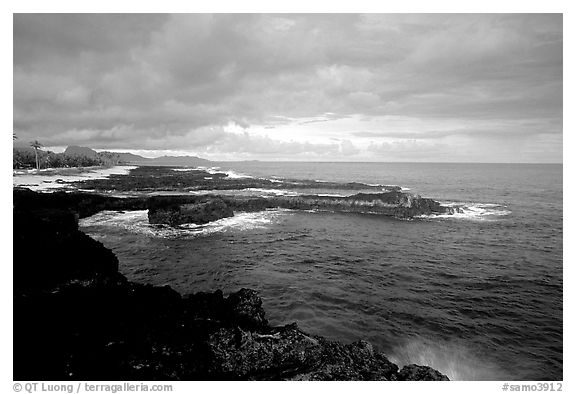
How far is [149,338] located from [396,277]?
9.00m

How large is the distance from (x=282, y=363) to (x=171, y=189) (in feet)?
109

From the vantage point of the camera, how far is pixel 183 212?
2083 cm

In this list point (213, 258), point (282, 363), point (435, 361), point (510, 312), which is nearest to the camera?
point (282, 363)

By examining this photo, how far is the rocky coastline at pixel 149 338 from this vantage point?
518 cm

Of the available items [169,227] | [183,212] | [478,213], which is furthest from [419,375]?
[478,213]

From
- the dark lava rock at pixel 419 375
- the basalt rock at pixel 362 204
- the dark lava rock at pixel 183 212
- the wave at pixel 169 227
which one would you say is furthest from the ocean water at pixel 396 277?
the basalt rock at pixel 362 204

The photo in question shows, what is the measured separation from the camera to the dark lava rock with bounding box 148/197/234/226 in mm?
20250

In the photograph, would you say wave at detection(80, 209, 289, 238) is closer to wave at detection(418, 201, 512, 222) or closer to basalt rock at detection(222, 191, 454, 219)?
basalt rock at detection(222, 191, 454, 219)

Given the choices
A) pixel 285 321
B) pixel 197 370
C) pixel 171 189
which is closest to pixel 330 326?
pixel 285 321

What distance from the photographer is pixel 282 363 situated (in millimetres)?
5738

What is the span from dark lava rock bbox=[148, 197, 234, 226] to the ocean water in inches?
33.9

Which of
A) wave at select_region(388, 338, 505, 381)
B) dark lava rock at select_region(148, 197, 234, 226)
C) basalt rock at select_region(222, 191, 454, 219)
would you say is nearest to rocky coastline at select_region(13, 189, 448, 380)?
wave at select_region(388, 338, 505, 381)

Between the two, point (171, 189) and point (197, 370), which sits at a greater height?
point (171, 189)
